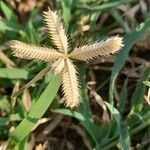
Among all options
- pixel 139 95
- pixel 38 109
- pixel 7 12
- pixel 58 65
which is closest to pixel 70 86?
pixel 58 65

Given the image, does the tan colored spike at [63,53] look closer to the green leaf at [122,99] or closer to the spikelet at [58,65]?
the spikelet at [58,65]

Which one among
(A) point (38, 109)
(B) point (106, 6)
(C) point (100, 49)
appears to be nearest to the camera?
(C) point (100, 49)

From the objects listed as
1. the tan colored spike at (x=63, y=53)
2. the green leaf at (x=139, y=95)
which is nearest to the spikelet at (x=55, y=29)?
the tan colored spike at (x=63, y=53)

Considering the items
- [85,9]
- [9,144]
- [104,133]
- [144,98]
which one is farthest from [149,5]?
[9,144]

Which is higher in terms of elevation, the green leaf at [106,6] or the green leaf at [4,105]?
the green leaf at [106,6]

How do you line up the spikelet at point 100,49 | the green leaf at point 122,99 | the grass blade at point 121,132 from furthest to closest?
the green leaf at point 122,99 → the grass blade at point 121,132 → the spikelet at point 100,49

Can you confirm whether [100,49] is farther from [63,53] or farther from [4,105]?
[4,105]
